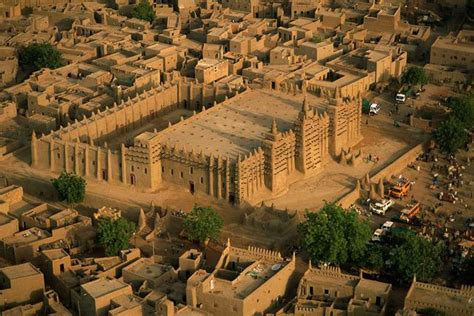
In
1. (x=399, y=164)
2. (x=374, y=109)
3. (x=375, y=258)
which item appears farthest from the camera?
(x=374, y=109)

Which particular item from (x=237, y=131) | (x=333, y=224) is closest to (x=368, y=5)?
(x=237, y=131)

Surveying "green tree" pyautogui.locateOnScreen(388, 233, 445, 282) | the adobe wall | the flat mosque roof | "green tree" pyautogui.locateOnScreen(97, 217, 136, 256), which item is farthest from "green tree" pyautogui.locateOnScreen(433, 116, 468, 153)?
the adobe wall

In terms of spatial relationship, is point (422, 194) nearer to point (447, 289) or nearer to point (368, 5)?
point (447, 289)

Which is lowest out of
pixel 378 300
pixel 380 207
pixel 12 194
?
pixel 380 207

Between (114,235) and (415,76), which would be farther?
(415,76)

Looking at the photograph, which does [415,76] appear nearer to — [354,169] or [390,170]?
A: [390,170]

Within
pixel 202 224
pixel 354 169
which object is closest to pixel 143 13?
pixel 354 169

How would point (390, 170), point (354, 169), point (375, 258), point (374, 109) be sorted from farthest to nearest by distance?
point (374, 109) < point (354, 169) < point (390, 170) < point (375, 258)

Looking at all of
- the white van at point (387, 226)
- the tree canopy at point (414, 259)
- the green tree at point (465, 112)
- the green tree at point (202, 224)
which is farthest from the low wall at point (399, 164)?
the green tree at point (202, 224)
